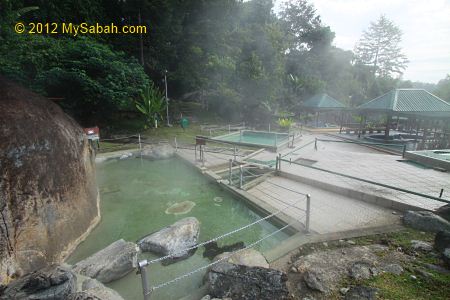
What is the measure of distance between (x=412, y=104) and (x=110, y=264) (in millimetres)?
17422

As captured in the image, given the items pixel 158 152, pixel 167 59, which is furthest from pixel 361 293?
pixel 167 59

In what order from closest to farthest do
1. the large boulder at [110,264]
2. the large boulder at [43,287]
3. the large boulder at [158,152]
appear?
the large boulder at [43,287] < the large boulder at [110,264] < the large boulder at [158,152]

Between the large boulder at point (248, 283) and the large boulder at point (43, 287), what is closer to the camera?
the large boulder at point (43, 287)

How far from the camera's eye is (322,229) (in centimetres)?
512

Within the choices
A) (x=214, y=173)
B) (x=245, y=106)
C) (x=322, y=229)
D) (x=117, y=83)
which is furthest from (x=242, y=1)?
(x=322, y=229)

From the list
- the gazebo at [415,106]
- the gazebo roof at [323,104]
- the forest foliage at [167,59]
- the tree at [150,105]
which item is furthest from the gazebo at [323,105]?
the tree at [150,105]

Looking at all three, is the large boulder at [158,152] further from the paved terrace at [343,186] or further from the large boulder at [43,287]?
the large boulder at [43,287]

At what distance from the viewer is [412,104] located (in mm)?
13867

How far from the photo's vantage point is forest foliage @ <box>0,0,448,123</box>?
46.4ft

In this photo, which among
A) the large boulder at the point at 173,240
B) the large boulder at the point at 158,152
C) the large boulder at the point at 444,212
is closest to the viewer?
the large boulder at the point at 444,212

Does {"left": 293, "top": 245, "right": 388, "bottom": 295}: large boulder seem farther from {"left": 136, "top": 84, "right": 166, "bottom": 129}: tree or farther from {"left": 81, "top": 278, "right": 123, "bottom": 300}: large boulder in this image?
{"left": 136, "top": 84, "right": 166, "bottom": 129}: tree

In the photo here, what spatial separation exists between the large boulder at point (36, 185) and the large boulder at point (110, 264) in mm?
679

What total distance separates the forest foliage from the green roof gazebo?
9.45 meters

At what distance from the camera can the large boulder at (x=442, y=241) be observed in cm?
382
